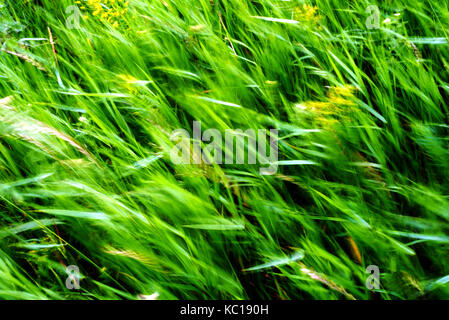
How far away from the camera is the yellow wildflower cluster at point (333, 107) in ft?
3.10

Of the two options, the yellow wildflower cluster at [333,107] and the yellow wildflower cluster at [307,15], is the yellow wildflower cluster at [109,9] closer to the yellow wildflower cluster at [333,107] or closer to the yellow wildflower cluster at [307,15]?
the yellow wildflower cluster at [307,15]

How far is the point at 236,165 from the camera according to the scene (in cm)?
93

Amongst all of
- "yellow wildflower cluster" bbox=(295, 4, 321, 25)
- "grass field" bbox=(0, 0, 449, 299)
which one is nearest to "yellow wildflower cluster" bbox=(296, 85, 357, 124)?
"grass field" bbox=(0, 0, 449, 299)

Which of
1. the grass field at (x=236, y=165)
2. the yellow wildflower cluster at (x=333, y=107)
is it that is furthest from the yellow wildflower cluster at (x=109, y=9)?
the yellow wildflower cluster at (x=333, y=107)

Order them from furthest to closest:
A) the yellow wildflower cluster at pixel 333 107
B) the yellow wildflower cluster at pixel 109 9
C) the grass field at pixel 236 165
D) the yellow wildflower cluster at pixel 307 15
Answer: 1. the yellow wildflower cluster at pixel 109 9
2. the yellow wildflower cluster at pixel 307 15
3. the yellow wildflower cluster at pixel 333 107
4. the grass field at pixel 236 165

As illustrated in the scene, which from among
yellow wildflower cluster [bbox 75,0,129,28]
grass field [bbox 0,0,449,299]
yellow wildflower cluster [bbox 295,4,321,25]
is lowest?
grass field [bbox 0,0,449,299]

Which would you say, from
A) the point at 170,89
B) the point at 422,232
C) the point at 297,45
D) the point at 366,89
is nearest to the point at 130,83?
the point at 170,89

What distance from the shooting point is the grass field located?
781 mm

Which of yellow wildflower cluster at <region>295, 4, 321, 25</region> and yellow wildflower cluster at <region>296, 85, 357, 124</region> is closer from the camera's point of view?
yellow wildflower cluster at <region>296, 85, 357, 124</region>

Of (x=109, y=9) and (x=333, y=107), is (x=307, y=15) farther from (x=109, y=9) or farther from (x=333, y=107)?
(x=109, y=9)

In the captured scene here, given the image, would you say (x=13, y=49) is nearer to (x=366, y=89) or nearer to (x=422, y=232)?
(x=366, y=89)

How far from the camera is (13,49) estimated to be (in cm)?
126

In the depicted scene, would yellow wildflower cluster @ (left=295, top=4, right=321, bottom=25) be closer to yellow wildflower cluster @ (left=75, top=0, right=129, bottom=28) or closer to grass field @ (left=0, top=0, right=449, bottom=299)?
grass field @ (left=0, top=0, right=449, bottom=299)
